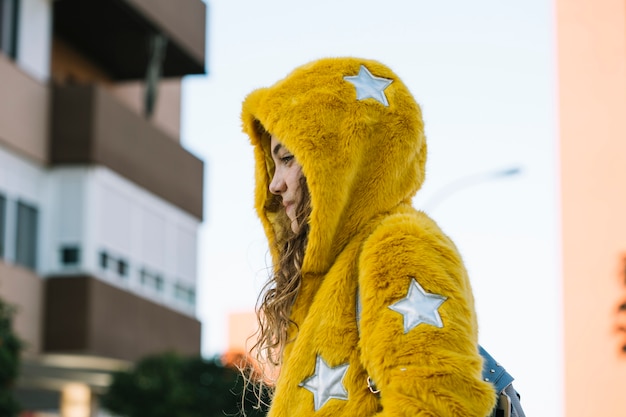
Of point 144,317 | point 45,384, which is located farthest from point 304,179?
point 45,384

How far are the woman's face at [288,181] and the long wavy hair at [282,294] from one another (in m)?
0.01

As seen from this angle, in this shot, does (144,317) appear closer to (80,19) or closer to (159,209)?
(159,209)

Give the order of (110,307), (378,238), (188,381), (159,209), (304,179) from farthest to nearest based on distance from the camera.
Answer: (159,209), (110,307), (188,381), (304,179), (378,238)

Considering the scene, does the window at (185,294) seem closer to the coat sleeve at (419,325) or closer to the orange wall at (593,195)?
the orange wall at (593,195)

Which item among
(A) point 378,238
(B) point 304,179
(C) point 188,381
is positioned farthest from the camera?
(C) point 188,381

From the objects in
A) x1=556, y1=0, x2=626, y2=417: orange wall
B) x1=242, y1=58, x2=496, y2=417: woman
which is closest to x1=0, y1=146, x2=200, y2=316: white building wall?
x1=556, y1=0, x2=626, y2=417: orange wall

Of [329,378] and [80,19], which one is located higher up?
[80,19]

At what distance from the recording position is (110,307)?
21.6m

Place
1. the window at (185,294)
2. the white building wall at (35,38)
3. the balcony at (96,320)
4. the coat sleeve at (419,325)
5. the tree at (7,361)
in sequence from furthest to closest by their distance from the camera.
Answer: the window at (185,294), the white building wall at (35,38), the balcony at (96,320), the tree at (7,361), the coat sleeve at (419,325)

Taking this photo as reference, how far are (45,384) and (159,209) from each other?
394cm

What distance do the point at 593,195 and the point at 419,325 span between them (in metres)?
22.3

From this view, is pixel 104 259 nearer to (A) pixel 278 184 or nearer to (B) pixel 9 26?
(B) pixel 9 26

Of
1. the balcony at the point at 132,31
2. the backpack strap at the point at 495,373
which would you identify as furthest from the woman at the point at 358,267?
the balcony at the point at 132,31

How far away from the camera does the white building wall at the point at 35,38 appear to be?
20.7 metres
